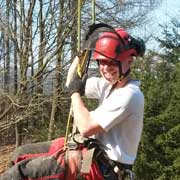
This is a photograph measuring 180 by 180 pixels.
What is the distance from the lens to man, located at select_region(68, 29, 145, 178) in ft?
8.76

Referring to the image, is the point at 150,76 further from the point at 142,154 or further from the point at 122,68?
the point at 122,68

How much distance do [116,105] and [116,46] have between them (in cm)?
33

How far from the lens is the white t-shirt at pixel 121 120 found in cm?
267

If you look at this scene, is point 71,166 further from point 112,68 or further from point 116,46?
point 116,46

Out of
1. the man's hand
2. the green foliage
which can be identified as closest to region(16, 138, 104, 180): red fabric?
the man's hand

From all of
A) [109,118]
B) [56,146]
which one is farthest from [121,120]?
[56,146]

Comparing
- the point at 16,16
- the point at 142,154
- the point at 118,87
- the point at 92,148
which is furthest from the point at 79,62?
the point at 16,16

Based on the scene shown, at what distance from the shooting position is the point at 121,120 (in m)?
2.71

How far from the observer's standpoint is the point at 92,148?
2.79m

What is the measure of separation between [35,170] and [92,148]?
0.34 m

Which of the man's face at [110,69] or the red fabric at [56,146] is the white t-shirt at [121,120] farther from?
the red fabric at [56,146]

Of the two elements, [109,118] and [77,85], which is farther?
[77,85]

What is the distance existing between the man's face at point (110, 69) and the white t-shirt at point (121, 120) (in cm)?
7

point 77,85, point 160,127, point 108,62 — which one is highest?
point 108,62
